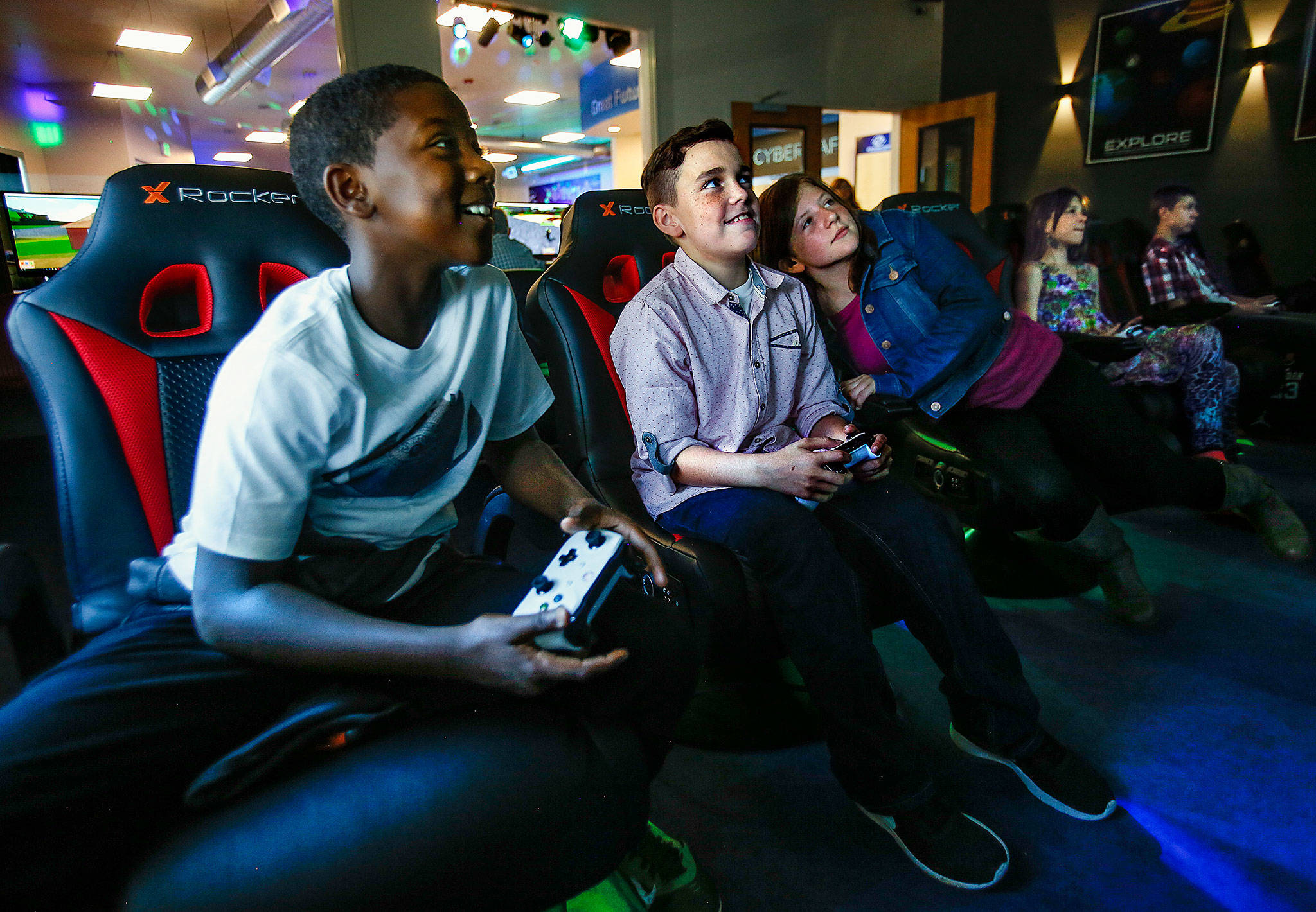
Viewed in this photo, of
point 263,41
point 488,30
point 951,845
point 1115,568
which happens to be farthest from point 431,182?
point 263,41

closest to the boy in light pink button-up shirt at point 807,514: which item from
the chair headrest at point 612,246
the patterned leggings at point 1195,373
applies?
the chair headrest at point 612,246

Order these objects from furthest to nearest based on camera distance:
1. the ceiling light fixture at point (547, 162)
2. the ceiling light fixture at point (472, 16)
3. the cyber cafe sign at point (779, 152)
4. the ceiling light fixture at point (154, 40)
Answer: the ceiling light fixture at point (547, 162) → the cyber cafe sign at point (779, 152) → the ceiling light fixture at point (154, 40) → the ceiling light fixture at point (472, 16)

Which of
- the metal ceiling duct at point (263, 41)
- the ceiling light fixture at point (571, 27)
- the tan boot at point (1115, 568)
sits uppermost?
the metal ceiling duct at point (263, 41)

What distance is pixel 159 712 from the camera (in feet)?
2.09

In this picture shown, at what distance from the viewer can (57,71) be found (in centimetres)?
721

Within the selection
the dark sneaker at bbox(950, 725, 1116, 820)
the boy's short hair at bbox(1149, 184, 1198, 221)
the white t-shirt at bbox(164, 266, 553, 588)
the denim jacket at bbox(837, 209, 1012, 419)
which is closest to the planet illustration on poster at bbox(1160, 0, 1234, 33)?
the boy's short hair at bbox(1149, 184, 1198, 221)

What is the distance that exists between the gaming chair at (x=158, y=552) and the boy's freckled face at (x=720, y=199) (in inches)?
23.9

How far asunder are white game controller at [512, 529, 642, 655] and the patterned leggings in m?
2.12

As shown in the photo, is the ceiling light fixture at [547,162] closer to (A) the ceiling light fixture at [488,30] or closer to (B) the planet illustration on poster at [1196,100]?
(A) the ceiling light fixture at [488,30]

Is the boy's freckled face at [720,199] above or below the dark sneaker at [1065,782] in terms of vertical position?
above

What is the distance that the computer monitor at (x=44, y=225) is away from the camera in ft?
8.78

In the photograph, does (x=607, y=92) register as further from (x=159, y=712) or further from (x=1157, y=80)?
(x=159, y=712)

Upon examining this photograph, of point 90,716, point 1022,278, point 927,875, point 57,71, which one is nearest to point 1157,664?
point 927,875

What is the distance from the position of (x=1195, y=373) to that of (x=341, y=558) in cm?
244
